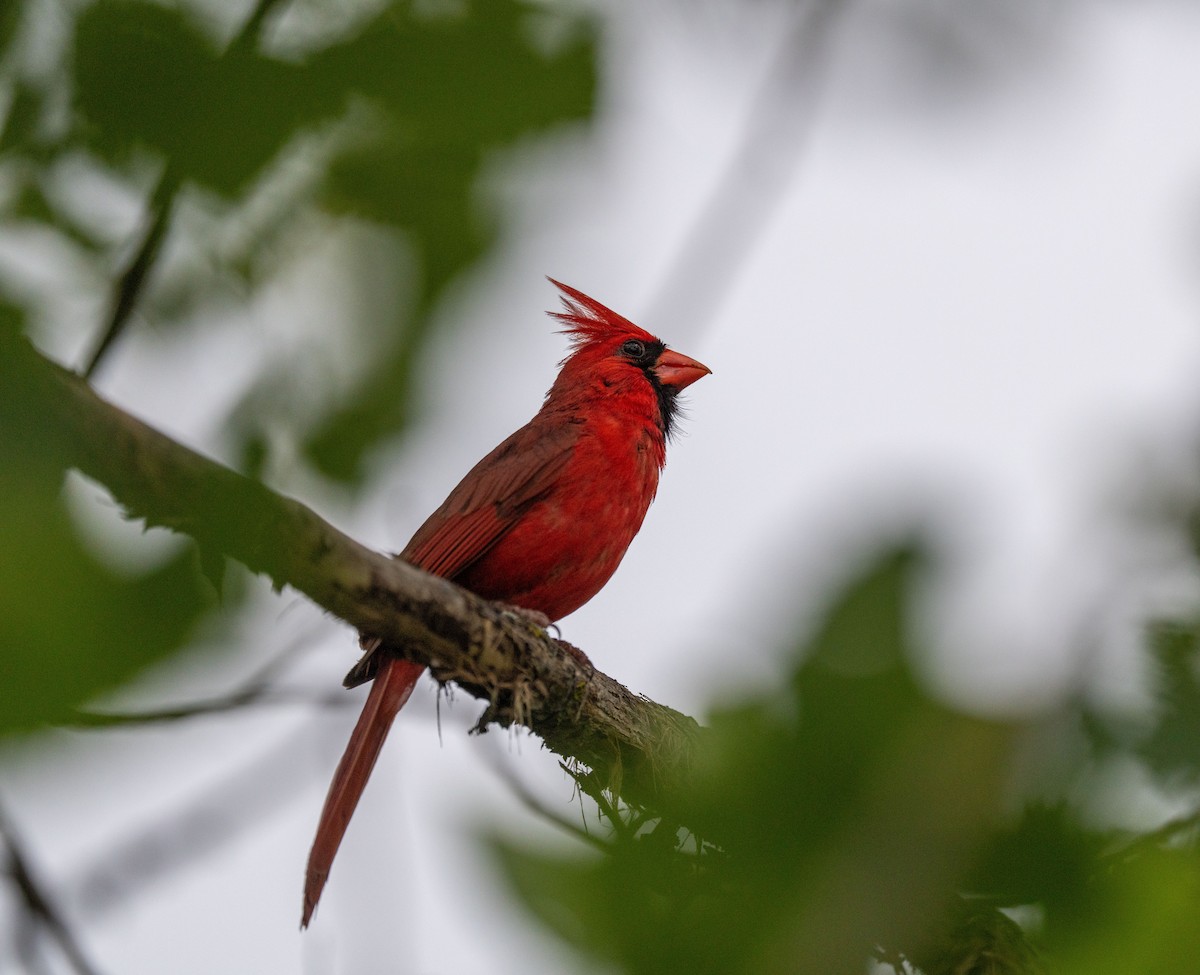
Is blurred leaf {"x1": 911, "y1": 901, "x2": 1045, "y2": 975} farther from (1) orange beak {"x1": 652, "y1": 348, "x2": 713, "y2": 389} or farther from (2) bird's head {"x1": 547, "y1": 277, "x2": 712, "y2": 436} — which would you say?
(1) orange beak {"x1": 652, "y1": 348, "x2": 713, "y2": 389}

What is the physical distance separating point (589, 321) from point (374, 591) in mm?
3294

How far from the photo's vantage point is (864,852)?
0.88 metres

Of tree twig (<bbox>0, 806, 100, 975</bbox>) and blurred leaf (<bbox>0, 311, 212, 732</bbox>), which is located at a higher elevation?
blurred leaf (<bbox>0, 311, 212, 732</bbox>)

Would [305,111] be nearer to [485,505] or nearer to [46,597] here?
[46,597]

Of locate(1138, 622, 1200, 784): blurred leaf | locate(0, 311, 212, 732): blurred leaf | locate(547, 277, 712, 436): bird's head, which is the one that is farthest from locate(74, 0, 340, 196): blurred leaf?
locate(547, 277, 712, 436): bird's head

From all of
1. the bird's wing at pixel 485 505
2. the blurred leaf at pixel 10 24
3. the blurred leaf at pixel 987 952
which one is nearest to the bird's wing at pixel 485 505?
the bird's wing at pixel 485 505

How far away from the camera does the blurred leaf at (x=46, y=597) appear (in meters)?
0.85

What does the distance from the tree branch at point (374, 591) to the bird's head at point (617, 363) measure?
64.2 inches

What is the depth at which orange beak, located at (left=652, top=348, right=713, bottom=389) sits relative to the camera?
520 cm

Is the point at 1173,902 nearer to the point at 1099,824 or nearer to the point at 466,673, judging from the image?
the point at 1099,824

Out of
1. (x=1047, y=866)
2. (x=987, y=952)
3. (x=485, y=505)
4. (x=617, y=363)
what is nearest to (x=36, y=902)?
(x=1047, y=866)

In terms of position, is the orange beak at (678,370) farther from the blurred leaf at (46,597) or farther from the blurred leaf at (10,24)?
the blurred leaf at (46,597)

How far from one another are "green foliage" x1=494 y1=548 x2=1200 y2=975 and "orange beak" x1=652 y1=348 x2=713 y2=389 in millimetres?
4177

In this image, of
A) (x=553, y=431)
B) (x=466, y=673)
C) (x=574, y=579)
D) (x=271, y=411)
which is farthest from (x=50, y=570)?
(x=553, y=431)
